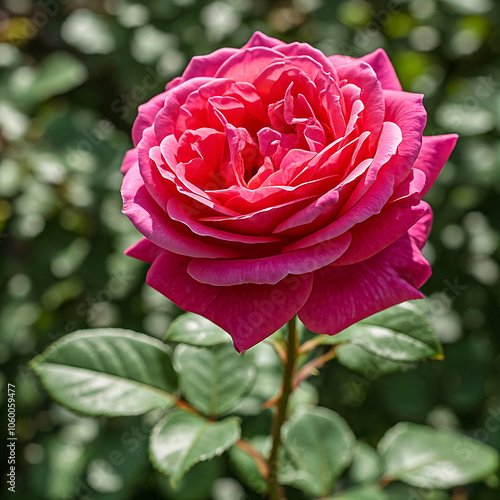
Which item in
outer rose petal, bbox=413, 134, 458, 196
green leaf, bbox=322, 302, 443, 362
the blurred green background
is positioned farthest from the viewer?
the blurred green background

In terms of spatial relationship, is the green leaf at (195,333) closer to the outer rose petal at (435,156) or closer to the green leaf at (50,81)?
the outer rose petal at (435,156)

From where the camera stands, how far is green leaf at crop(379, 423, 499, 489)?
111 centimetres

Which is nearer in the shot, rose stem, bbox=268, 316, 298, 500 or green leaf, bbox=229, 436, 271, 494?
rose stem, bbox=268, 316, 298, 500

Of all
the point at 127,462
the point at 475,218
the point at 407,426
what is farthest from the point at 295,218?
the point at 475,218

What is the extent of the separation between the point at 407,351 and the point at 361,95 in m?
0.37

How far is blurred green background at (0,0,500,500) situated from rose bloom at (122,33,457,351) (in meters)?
0.86

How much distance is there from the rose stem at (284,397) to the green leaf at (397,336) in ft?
0.26

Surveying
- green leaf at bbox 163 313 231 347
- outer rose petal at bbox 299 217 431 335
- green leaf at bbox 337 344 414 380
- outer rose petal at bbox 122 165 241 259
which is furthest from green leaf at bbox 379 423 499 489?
outer rose petal at bbox 122 165 241 259

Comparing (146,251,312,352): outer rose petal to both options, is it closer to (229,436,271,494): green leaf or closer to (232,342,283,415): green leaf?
(229,436,271,494): green leaf

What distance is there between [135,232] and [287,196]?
1061mm

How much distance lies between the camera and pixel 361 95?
655mm

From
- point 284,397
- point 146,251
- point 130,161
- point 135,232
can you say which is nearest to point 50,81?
point 135,232

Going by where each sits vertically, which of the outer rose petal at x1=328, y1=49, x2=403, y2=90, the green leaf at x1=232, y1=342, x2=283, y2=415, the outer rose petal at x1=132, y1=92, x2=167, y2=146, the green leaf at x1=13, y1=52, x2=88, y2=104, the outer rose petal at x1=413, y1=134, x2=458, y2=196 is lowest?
the green leaf at x1=232, y1=342, x2=283, y2=415

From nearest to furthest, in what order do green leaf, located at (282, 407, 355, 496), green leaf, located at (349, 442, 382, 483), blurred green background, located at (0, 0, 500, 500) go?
green leaf, located at (282, 407, 355, 496) < green leaf, located at (349, 442, 382, 483) < blurred green background, located at (0, 0, 500, 500)
